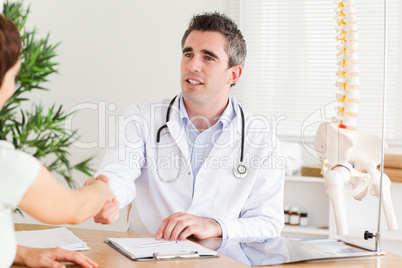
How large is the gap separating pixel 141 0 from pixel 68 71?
2.64ft

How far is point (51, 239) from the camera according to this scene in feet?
5.33

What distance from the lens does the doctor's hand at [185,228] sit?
1689 mm

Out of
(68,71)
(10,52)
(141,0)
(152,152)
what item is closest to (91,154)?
(68,71)

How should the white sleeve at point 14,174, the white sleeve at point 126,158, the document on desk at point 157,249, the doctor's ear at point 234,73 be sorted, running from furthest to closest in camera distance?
the doctor's ear at point 234,73
the white sleeve at point 126,158
the document on desk at point 157,249
the white sleeve at point 14,174

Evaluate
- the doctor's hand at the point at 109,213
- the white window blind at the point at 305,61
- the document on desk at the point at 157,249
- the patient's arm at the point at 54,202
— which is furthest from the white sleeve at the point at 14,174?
the white window blind at the point at 305,61

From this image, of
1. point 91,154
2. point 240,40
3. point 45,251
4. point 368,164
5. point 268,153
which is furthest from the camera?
point 91,154

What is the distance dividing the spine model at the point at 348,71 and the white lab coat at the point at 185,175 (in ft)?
1.81

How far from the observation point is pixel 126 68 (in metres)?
4.10

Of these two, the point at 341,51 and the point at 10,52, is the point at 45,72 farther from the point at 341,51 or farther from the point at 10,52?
the point at 10,52

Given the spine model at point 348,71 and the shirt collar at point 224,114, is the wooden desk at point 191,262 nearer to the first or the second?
the spine model at point 348,71

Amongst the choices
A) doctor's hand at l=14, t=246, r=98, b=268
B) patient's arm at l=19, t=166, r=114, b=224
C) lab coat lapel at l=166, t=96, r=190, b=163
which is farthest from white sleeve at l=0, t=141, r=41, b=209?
lab coat lapel at l=166, t=96, r=190, b=163

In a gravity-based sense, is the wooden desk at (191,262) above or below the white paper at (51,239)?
below

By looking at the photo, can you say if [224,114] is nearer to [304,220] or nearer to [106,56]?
[304,220]

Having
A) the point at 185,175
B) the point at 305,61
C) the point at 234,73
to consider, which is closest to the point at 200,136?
the point at 185,175
